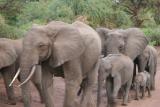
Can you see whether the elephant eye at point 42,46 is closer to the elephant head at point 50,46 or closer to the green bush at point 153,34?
the elephant head at point 50,46

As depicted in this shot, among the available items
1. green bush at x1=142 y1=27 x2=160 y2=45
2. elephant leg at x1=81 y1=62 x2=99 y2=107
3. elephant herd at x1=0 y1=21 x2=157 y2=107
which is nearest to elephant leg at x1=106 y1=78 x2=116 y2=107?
elephant herd at x1=0 y1=21 x2=157 y2=107

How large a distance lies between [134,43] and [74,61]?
436cm

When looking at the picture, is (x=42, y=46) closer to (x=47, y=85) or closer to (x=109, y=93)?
(x=47, y=85)

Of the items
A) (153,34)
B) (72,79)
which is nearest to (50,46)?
(72,79)

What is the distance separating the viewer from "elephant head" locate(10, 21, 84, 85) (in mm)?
7219

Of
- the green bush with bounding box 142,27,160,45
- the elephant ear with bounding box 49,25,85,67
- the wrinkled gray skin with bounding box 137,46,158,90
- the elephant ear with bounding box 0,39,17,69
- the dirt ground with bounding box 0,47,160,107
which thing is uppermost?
the elephant ear with bounding box 49,25,85,67

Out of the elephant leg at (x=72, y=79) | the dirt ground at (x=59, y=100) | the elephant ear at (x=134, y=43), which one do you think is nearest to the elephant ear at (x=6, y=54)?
the dirt ground at (x=59, y=100)

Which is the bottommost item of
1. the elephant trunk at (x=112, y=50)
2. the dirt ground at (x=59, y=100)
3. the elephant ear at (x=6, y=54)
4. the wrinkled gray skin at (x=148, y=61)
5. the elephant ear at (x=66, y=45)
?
the dirt ground at (x=59, y=100)

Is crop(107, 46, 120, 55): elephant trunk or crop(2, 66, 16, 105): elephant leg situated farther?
crop(107, 46, 120, 55): elephant trunk

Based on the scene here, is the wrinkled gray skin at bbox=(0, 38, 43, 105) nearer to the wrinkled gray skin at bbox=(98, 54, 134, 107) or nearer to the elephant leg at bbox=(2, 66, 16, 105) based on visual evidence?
the elephant leg at bbox=(2, 66, 16, 105)

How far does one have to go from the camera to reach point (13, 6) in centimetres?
1305

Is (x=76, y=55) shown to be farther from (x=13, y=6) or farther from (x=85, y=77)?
(x=13, y=6)

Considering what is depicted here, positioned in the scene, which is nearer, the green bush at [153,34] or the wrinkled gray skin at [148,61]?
the wrinkled gray skin at [148,61]

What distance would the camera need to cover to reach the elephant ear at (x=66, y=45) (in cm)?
762
